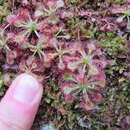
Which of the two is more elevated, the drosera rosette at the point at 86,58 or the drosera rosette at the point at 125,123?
the drosera rosette at the point at 86,58

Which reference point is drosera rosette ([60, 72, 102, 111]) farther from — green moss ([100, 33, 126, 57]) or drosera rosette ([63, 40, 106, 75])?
green moss ([100, 33, 126, 57])

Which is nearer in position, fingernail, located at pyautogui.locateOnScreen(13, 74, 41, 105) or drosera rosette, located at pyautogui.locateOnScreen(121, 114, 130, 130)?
fingernail, located at pyautogui.locateOnScreen(13, 74, 41, 105)

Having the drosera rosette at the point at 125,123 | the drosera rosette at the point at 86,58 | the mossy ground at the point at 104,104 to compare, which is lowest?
the drosera rosette at the point at 125,123

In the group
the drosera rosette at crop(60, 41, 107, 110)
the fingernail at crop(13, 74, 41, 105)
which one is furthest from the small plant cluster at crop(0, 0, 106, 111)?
the fingernail at crop(13, 74, 41, 105)

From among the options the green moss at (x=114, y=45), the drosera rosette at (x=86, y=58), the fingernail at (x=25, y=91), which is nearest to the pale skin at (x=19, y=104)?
the fingernail at (x=25, y=91)

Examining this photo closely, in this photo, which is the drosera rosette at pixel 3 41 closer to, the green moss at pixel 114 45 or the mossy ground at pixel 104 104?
the mossy ground at pixel 104 104

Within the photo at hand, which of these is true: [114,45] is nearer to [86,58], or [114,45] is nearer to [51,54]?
[86,58]
